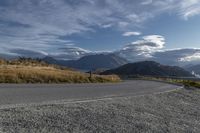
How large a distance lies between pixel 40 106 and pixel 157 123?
3.93 meters

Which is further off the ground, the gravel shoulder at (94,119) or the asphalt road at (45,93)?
the asphalt road at (45,93)

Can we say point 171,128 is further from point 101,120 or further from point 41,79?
point 41,79

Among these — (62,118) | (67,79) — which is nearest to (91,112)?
(62,118)

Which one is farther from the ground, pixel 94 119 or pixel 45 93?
pixel 45 93

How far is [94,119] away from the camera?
33.6ft

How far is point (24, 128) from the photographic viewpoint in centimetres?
823

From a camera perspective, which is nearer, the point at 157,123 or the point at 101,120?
the point at 101,120

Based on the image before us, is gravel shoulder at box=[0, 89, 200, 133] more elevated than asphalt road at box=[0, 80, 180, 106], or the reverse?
asphalt road at box=[0, 80, 180, 106]

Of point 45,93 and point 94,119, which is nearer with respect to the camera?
point 94,119

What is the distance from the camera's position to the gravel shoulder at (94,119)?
869 cm

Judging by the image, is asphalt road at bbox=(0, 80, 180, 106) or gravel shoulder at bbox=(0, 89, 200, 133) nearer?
gravel shoulder at bbox=(0, 89, 200, 133)

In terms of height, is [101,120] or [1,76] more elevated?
[1,76]

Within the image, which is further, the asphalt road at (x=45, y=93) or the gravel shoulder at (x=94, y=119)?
the asphalt road at (x=45, y=93)

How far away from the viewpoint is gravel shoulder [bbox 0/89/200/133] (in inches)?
342
